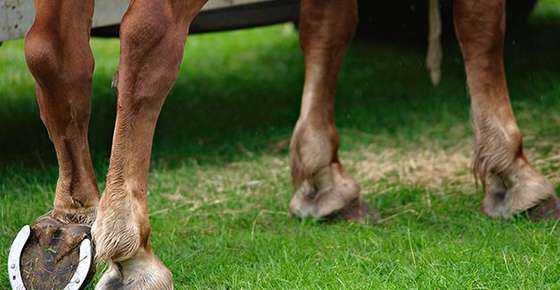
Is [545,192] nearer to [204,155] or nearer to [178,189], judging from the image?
[178,189]

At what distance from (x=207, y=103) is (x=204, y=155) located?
98 centimetres

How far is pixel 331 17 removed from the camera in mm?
3723

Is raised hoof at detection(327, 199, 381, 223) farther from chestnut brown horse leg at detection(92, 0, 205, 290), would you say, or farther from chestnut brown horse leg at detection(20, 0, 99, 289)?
chestnut brown horse leg at detection(92, 0, 205, 290)

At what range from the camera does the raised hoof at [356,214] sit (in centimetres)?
358

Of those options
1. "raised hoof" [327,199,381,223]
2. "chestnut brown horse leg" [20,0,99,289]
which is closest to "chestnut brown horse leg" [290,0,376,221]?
"raised hoof" [327,199,381,223]

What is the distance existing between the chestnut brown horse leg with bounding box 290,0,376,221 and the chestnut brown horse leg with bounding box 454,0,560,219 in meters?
0.39

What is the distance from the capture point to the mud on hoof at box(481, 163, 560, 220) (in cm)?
352

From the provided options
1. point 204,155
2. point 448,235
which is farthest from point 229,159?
point 448,235

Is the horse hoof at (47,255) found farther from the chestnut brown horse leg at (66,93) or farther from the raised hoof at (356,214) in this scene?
the raised hoof at (356,214)

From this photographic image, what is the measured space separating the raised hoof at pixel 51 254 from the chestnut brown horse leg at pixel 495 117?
141cm

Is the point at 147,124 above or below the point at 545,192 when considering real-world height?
above

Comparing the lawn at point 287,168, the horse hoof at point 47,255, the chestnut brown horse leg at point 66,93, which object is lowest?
the lawn at point 287,168

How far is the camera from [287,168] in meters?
4.47

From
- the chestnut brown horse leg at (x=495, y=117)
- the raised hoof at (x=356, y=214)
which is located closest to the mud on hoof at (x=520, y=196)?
the chestnut brown horse leg at (x=495, y=117)
